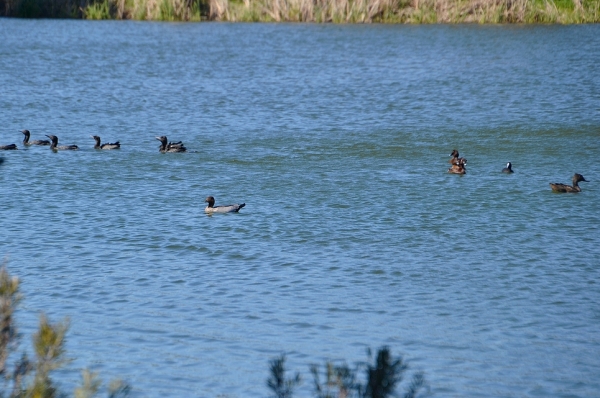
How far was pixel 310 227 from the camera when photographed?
1380 centimetres

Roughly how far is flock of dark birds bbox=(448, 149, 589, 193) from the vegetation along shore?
23.9m

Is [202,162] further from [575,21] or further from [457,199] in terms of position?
[575,21]

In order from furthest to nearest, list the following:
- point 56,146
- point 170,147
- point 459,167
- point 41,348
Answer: point 56,146
point 170,147
point 459,167
point 41,348

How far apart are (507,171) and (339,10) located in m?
26.7

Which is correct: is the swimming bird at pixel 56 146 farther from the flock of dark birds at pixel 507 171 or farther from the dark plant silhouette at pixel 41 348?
the dark plant silhouette at pixel 41 348

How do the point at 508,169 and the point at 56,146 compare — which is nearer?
the point at 508,169

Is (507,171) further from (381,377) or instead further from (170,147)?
(381,377)

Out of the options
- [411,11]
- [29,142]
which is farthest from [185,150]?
[411,11]

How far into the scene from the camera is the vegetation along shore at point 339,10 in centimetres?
4131

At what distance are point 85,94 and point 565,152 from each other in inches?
539

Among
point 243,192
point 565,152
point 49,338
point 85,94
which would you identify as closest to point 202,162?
point 243,192

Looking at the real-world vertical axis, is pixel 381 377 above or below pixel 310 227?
above

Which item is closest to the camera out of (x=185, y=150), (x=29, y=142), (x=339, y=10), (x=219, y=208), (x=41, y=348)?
(x=41, y=348)

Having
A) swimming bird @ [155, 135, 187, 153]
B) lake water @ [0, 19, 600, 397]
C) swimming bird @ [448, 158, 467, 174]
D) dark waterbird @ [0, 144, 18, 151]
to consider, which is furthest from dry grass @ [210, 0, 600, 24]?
swimming bird @ [448, 158, 467, 174]
